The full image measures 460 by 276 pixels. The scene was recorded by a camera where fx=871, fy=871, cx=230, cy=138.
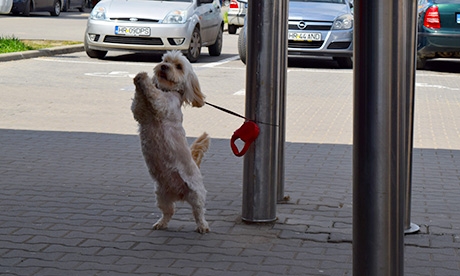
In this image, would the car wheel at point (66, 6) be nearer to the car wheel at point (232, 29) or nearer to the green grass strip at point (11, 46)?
the car wheel at point (232, 29)

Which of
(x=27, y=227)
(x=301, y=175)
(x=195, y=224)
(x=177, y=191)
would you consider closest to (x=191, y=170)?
(x=177, y=191)

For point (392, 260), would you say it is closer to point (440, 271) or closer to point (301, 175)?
point (440, 271)

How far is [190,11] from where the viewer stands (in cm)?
1805

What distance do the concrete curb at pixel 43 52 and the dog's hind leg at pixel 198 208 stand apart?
12.5 metres

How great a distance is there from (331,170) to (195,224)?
236 centimetres

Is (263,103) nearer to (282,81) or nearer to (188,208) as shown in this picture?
(282,81)

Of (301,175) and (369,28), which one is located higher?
(369,28)

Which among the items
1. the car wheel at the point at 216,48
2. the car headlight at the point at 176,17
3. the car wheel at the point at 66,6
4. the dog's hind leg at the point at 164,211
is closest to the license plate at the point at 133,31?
the car headlight at the point at 176,17

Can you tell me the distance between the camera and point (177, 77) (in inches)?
201

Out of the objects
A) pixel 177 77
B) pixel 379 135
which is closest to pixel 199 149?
pixel 177 77

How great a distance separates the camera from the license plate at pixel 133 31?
1733cm

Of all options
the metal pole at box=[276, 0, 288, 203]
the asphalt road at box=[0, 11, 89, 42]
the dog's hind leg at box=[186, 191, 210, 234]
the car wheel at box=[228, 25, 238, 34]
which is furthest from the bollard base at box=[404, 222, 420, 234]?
the car wheel at box=[228, 25, 238, 34]

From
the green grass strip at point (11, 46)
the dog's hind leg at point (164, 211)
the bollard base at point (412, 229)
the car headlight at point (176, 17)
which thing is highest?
the car headlight at point (176, 17)

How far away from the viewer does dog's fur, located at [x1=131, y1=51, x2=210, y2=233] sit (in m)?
5.11
